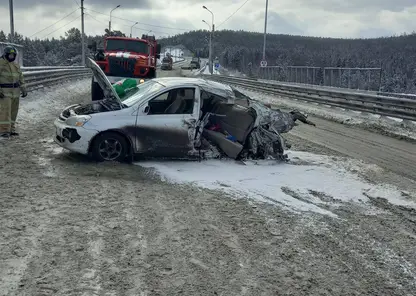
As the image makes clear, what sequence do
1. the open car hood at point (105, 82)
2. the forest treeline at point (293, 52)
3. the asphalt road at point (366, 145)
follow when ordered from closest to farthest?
1. the open car hood at point (105, 82)
2. the asphalt road at point (366, 145)
3. the forest treeline at point (293, 52)

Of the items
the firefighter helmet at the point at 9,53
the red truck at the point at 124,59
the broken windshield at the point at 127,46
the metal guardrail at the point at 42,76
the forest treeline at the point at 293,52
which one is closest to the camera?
the firefighter helmet at the point at 9,53

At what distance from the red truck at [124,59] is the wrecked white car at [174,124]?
30.3 ft

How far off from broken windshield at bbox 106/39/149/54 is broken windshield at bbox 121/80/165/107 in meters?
10.8

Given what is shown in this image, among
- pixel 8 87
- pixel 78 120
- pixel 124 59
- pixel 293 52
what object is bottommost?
pixel 78 120

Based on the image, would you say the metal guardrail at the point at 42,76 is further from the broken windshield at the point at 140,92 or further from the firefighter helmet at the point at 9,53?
the broken windshield at the point at 140,92

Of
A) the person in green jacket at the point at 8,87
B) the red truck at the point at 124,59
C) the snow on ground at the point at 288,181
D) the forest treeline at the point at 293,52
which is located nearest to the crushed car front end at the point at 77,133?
the snow on ground at the point at 288,181

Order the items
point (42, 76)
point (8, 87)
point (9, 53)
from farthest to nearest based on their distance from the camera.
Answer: point (42, 76) → point (8, 87) → point (9, 53)

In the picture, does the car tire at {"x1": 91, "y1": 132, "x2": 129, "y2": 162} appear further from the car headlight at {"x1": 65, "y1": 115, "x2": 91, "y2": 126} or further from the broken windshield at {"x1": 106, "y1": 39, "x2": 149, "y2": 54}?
the broken windshield at {"x1": 106, "y1": 39, "x2": 149, "y2": 54}

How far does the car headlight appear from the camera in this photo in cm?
760

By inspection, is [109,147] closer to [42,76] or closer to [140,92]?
[140,92]

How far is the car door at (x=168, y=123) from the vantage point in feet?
25.7

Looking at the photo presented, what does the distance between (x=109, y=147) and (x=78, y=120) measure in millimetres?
699

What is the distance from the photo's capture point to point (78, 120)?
7629 mm

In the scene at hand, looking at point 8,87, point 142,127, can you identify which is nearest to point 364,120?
point 142,127
